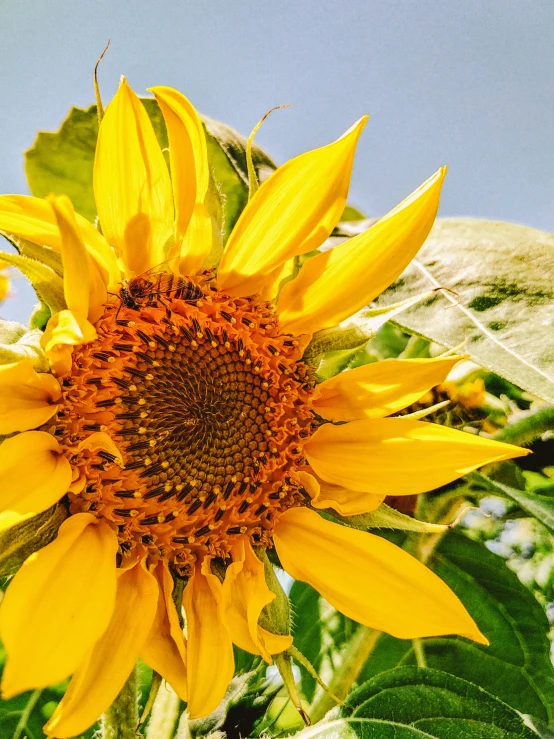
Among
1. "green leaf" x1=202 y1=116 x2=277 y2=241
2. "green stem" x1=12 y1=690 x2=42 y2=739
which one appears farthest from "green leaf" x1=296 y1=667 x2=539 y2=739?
"green leaf" x1=202 y1=116 x2=277 y2=241

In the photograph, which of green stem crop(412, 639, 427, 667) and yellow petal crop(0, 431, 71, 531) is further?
green stem crop(412, 639, 427, 667)

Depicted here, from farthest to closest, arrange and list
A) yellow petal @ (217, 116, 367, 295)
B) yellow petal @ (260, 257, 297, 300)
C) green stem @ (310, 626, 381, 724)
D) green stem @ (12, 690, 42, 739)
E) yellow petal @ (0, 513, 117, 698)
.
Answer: green stem @ (12, 690, 42, 739) → green stem @ (310, 626, 381, 724) → yellow petal @ (260, 257, 297, 300) → yellow petal @ (217, 116, 367, 295) → yellow petal @ (0, 513, 117, 698)

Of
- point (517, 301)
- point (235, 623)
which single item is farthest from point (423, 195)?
point (235, 623)

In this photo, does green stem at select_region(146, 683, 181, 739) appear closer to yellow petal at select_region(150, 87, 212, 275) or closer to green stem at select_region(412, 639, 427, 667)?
green stem at select_region(412, 639, 427, 667)

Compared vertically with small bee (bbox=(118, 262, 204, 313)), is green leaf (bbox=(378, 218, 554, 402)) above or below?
above

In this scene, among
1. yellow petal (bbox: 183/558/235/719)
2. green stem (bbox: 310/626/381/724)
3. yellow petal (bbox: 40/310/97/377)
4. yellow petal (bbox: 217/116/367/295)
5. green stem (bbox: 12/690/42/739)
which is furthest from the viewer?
green stem (bbox: 12/690/42/739)

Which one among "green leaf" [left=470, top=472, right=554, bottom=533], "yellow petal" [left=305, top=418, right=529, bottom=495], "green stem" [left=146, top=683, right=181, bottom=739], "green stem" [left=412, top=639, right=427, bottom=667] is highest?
"yellow petal" [left=305, top=418, right=529, bottom=495]
